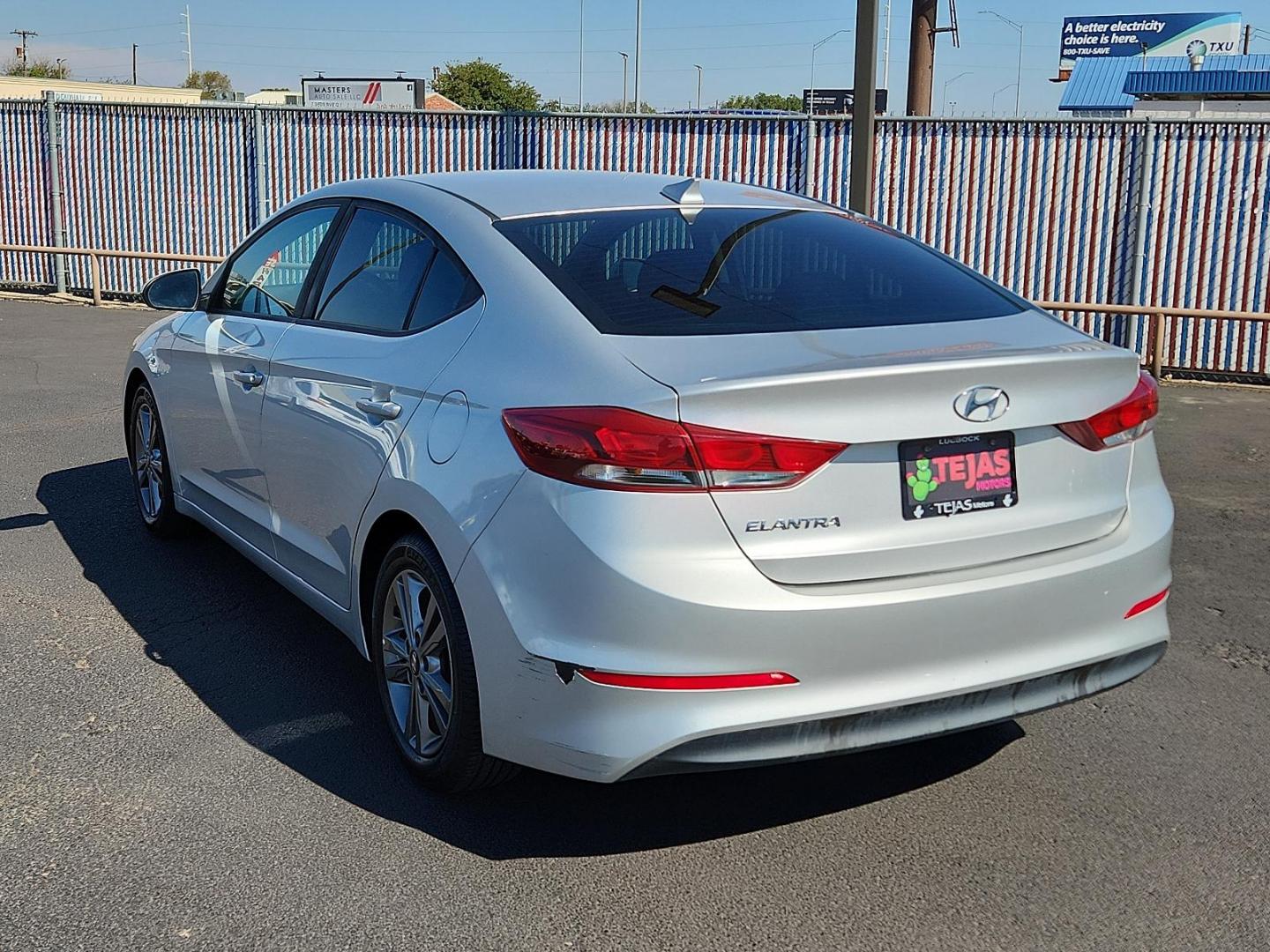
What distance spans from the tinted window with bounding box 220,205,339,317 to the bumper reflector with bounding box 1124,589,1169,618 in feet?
9.34

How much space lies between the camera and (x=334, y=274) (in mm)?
4645

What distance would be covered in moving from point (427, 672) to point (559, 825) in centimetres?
53

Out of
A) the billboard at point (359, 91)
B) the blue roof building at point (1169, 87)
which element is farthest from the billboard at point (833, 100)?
the billboard at point (359, 91)

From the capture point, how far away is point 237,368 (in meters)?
4.98

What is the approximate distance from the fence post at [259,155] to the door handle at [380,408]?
1458 cm

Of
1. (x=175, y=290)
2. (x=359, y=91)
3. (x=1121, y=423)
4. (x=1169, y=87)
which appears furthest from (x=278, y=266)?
(x=1169, y=87)

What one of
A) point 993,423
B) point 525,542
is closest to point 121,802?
point 525,542

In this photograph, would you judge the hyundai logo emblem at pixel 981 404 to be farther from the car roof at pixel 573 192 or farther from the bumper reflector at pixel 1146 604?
the car roof at pixel 573 192

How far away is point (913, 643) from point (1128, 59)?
52.1m

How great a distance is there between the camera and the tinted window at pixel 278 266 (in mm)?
4945

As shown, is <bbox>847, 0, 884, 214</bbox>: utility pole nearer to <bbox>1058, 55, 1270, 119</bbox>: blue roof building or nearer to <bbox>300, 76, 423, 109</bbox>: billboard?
<bbox>1058, 55, 1270, 119</bbox>: blue roof building

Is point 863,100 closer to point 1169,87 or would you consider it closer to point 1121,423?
point 1121,423

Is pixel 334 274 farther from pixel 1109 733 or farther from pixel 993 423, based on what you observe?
pixel 1109 733

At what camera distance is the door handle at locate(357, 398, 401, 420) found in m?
3.83
